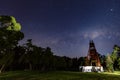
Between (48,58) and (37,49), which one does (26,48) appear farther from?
(48,58)

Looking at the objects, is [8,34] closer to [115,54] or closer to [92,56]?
[92,56]

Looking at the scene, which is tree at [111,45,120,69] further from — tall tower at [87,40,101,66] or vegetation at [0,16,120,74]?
tall tower at [87,40,101,66]

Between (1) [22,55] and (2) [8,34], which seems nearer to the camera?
(2) [8,34]

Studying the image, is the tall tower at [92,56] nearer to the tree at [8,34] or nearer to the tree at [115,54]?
the tree at [115,54]

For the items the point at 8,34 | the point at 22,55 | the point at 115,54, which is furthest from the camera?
the point at 115,54

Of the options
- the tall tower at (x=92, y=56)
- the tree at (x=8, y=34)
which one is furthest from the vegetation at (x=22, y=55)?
the tall tower at (x=92, y=56)

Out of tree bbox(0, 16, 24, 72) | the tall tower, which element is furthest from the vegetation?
the tall tower

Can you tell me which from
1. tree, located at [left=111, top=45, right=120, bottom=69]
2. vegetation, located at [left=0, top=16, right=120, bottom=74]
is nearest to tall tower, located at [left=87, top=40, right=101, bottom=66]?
vegetation, located at [left=0, top=16, right=120, bottom=74]

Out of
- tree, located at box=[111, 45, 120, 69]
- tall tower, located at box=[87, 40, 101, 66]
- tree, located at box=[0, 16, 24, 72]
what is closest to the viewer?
tree, located at box=[0, 16, 24, 72]

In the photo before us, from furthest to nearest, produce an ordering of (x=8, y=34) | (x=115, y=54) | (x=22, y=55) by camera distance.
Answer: (x=115, y=54), (x=22, y=55), (x=8, y=34)

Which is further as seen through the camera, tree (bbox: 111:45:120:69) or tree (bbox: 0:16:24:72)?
tree (bbox: 111:45:120:69)

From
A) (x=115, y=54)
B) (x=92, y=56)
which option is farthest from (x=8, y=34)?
(x=115, y=54)

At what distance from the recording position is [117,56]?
3226 inches

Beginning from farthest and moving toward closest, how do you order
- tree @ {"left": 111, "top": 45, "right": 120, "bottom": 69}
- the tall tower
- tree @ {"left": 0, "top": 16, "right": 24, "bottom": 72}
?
tree @ {"left": 111, "top": 45, "right": 120, "bottom": 69}, the tall tower, tree @ {"left": 0, "top": 16, "right": 24, "bottom": 72}
